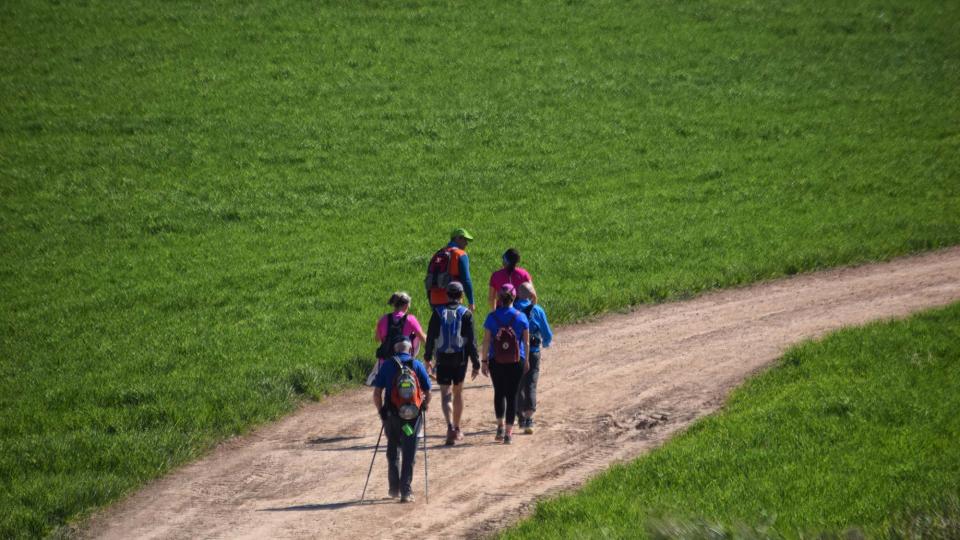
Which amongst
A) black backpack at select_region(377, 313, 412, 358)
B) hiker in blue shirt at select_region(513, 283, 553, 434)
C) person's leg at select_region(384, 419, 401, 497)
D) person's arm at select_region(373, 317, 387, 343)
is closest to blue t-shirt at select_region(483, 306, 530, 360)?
hiker in blue shirt at select_region(513, 283, 553, 434)

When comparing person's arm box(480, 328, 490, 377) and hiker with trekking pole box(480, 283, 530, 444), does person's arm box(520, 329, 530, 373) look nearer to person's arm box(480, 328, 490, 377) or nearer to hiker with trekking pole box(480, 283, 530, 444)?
hiker with trekking pole box(480, 283, 530, 444)

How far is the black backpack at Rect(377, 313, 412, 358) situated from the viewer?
49.5 feet

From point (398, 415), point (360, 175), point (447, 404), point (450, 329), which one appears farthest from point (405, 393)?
point (360, 175)

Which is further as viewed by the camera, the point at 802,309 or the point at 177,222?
the point at 177,222

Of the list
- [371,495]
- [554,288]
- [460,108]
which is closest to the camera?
[371,495]

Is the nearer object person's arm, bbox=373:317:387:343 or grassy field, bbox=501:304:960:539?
grassy field, bbox=501:304:960:539

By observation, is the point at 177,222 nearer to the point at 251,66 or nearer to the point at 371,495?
the point at 251,66

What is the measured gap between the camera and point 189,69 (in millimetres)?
39031

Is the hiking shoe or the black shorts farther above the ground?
the black shorts

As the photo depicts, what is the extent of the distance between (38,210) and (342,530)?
1974 cm

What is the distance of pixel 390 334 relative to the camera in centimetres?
1546

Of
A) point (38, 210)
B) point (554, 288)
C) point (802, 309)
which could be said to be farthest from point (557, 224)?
point (38, 210)

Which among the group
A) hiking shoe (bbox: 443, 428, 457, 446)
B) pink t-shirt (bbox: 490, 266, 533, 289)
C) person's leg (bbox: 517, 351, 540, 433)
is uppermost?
pink t-shirt (bbox: 490, 266, 533, 289)

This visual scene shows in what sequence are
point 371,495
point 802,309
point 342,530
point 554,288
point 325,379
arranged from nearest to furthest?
1. point 342,530
2. point 371,495
3. point 325,379
4. point 802,309
5. point 554,288
